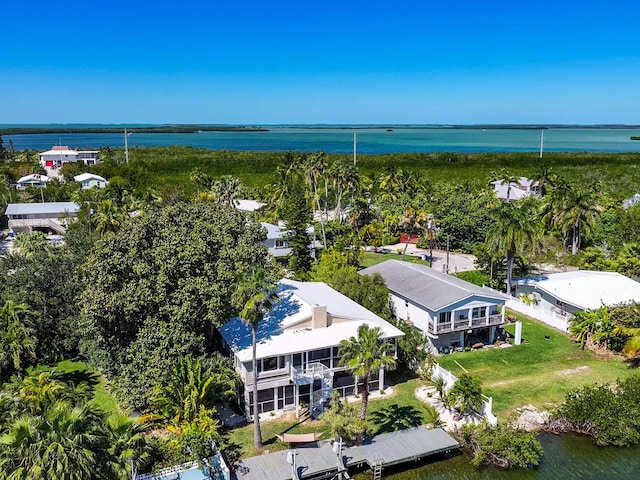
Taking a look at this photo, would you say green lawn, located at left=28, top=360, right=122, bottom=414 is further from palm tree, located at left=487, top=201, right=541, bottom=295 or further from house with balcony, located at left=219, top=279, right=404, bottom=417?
palm tree, located at left=487, top=201, right=541, bottom=295

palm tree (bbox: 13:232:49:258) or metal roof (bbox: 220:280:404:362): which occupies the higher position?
palm tree (bbox: 13:232:49:258)

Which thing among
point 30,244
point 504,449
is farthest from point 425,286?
point 30,244

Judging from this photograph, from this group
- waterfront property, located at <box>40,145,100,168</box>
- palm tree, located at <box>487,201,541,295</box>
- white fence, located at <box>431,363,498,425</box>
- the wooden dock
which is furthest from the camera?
waterfront property, located at <box>40,145,100,168</box>

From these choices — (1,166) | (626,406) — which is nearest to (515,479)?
(626,406)

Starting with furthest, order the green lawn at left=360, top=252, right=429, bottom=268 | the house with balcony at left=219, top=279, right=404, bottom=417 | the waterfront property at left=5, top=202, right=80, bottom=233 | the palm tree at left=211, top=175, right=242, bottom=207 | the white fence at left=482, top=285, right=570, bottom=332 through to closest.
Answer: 1. the waterfront property at left=5, top=202, right=80, bottom=233
2. the palm tree at left=211, top=175, right=242, bottom=207
3. the green lawn at left=360, top=252, right=429, bottom=268
4. the white fence at left=482, top=285, right=570, bottom=332
5. the house with balcony at left=219, top=279, right=404, bottom=417

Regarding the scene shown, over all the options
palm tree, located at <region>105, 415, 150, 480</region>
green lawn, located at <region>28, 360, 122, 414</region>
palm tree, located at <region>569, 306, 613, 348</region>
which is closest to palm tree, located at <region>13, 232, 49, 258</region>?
green lawn, located at <region>28, 360, 122, 414</region>

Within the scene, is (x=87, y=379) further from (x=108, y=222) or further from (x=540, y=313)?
(x=540, y=313)

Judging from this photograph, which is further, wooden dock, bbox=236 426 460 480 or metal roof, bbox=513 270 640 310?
metal roof, bbox=513 270 640 310
